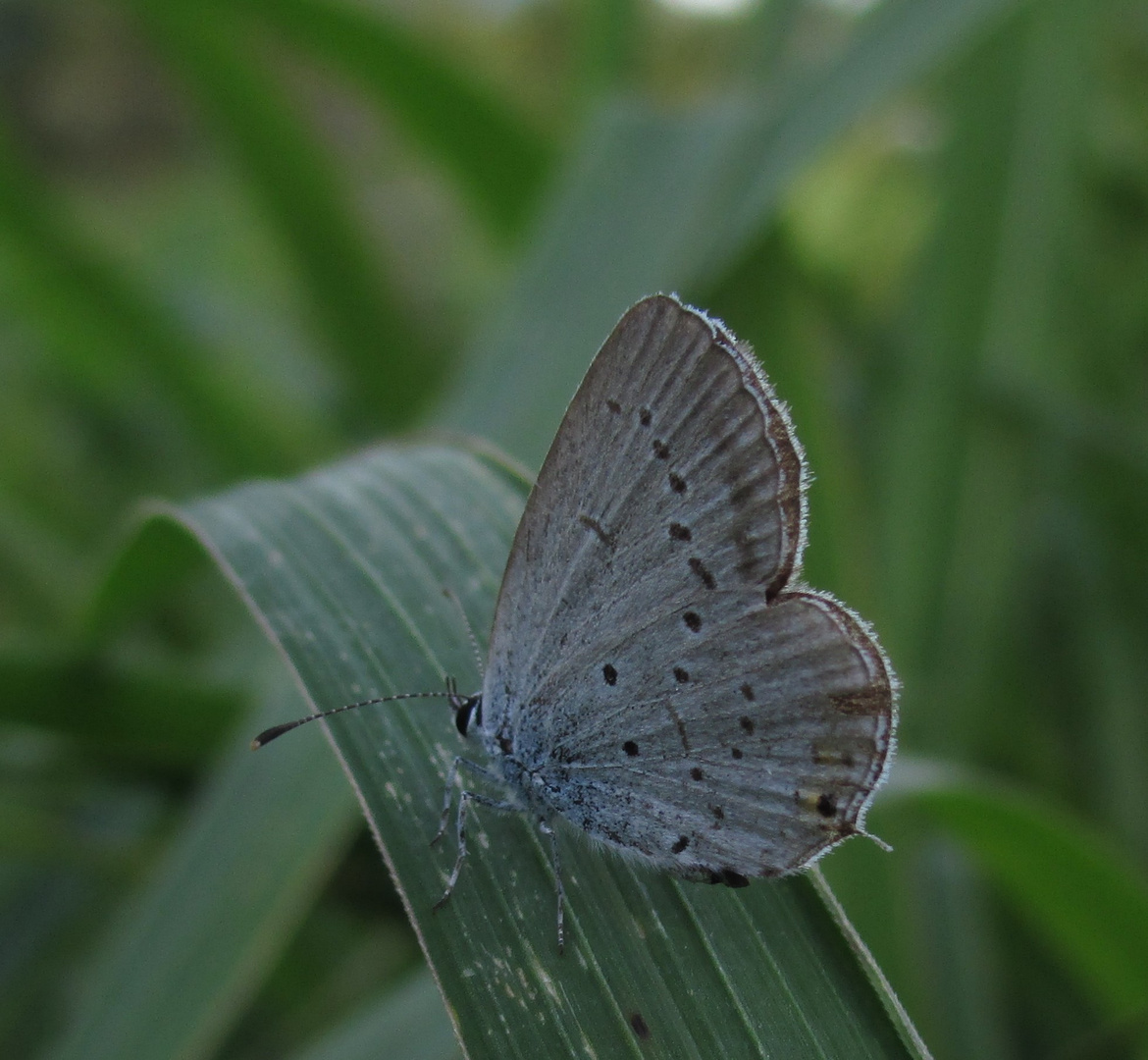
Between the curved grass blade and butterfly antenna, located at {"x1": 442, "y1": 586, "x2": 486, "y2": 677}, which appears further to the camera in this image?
the curved grass blade

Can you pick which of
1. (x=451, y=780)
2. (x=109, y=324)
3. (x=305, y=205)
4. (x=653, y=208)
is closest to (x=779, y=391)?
(x=653, y=208)

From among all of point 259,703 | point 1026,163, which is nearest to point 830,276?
point 1026,163

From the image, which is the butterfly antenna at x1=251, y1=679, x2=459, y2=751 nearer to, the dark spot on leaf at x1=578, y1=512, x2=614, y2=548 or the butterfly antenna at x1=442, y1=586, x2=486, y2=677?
the butterfly antenna at x1=442, y1=586, x2=486, y2=677

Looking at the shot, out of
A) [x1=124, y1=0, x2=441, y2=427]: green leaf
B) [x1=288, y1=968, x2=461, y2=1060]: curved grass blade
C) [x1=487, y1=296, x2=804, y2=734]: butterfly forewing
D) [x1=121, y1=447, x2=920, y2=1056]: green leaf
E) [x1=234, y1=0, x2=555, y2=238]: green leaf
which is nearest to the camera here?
[x1=121, y1=447, x2=920, y2=1056]: green leaf

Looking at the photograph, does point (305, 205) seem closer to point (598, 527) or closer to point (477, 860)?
point (598, 527)

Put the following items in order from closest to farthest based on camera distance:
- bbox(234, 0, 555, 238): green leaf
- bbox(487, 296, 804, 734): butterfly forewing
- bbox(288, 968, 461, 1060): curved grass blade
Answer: bbox(487, 296, 804, 734): butterfly forewing → bbox(288, 968, 461, 1060): curved grass blade → bbox(234, 0, 555, 238): green leaf

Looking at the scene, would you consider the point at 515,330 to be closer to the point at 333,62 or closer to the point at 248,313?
the point at 333,62

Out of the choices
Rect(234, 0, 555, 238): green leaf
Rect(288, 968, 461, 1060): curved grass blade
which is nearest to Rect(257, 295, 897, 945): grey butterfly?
Rect(288, 968, 461, 1060): curved grass blade
